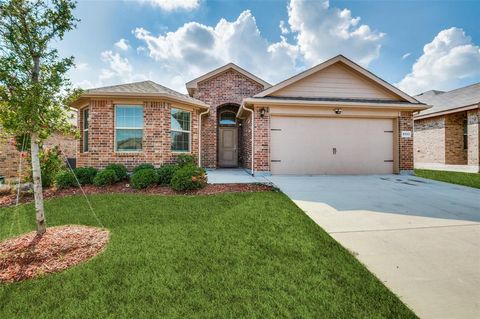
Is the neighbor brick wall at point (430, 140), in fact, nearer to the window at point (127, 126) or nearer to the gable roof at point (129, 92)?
the gable roof at point (129, 92)

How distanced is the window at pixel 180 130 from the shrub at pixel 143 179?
76.8 inches

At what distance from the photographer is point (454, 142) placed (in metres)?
12.6

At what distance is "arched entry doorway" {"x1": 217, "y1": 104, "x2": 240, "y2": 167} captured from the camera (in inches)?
484

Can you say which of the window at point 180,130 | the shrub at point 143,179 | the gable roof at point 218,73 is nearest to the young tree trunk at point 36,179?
the shrub at point 143,179

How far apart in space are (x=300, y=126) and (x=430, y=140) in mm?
Result: 10812

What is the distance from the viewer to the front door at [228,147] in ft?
40.4

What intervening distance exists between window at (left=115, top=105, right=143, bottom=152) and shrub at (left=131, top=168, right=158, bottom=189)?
180 centimetres

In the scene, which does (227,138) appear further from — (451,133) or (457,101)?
(457,101)

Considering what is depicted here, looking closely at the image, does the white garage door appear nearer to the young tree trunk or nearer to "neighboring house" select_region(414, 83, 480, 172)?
"neighboring house" select_region(414, 83, 480, 172)

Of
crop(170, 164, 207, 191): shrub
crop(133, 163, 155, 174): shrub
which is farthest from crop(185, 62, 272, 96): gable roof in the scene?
crop(170, 164, 207, 191): shrub

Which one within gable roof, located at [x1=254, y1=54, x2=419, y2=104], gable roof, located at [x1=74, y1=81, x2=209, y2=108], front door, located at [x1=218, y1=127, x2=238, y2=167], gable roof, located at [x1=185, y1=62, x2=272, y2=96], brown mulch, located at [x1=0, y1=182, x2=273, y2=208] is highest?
gable roof, located at [x1=185, y1=62, x2=272, y2=96]

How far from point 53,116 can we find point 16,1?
4.81 ft

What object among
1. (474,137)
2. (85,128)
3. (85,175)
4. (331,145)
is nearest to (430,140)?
(474,137)

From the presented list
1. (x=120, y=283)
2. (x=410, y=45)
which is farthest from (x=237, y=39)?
(x=120, y=283)
